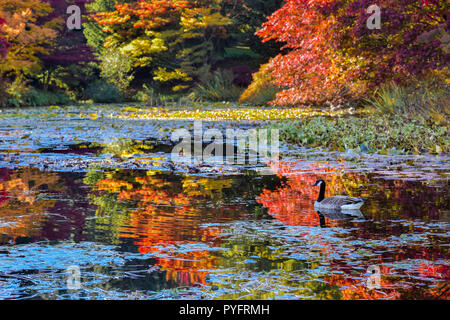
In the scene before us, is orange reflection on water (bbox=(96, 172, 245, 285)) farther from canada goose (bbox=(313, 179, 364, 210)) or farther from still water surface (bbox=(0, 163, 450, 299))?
canada goose (bbox=(313, 179, 364, 210))

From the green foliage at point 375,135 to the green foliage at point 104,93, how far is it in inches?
854

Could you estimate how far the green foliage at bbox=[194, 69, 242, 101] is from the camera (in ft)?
119

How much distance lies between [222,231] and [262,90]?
2472cm

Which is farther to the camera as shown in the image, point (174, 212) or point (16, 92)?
point (16, 92)

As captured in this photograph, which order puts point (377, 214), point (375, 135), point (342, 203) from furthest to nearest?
point (375, 135)
point (342, 203)
point (377, 214)

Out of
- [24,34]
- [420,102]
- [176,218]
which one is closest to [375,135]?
[420,102]

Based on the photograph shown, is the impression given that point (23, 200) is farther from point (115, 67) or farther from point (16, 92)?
point (115, 67)

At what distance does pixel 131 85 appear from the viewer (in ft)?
138

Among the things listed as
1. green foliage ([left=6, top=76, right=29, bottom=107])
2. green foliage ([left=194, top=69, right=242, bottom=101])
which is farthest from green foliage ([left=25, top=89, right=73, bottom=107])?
green foliage ([left=194, top=69, right=242, bottom=101])

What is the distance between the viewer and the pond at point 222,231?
5.06 metres

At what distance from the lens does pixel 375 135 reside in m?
15.1

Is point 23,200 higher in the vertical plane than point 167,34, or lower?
lower

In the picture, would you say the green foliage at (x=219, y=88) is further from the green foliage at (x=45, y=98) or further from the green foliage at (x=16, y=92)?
the green foliage at (x=16, y=92)
